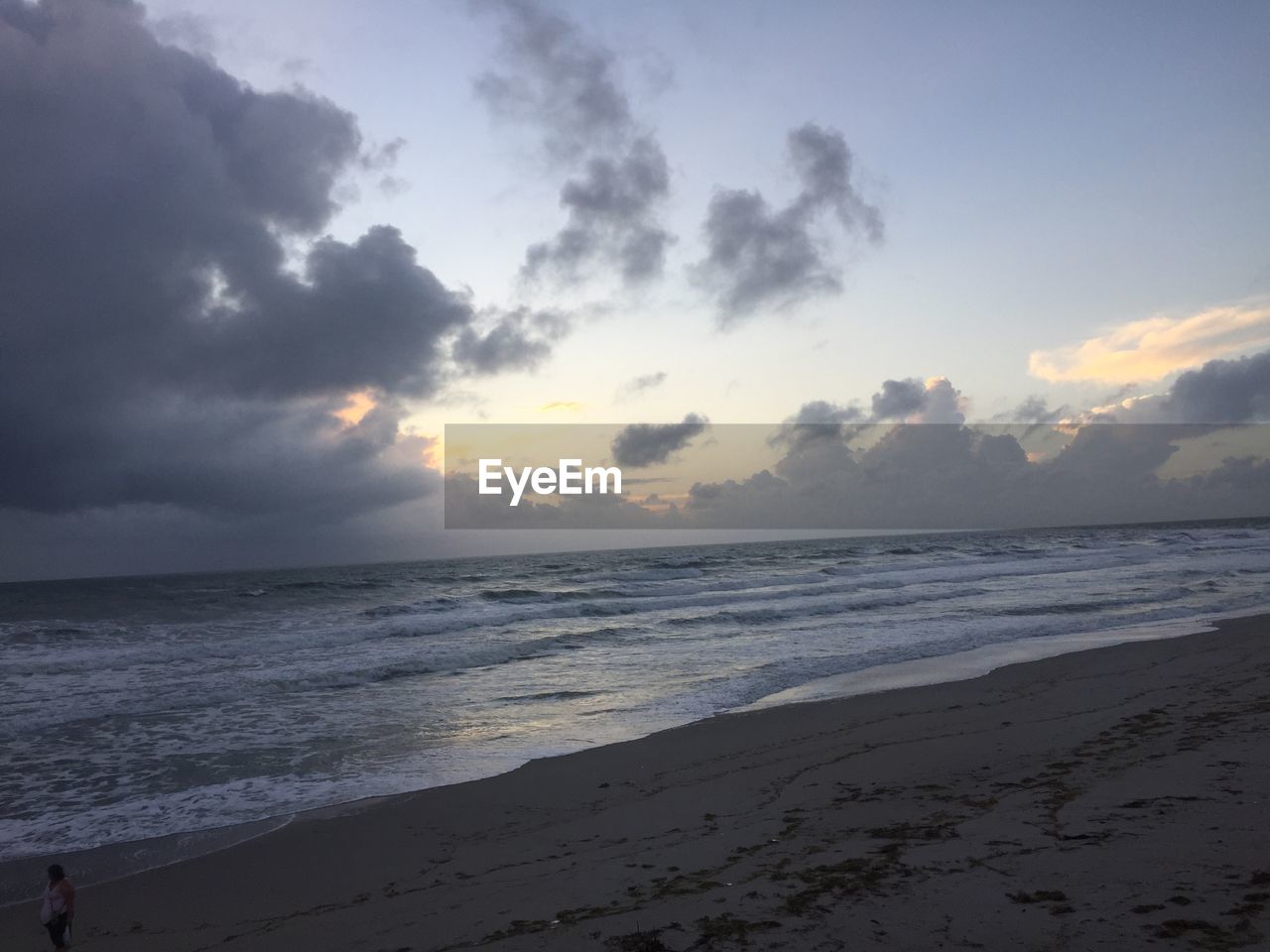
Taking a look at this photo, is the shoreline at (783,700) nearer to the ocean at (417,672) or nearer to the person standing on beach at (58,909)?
the ocean at (417,672)

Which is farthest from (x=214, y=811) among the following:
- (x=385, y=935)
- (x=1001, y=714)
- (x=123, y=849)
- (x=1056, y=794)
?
(x=1001, y=714)

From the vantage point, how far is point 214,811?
9734mm

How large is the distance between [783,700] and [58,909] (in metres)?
11.4

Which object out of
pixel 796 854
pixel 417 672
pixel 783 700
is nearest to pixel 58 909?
pixel 796 854

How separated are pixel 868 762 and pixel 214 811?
8519 mm

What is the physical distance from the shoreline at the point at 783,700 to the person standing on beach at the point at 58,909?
171 cm

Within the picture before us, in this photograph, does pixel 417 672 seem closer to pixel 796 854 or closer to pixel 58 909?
pixel 58 909

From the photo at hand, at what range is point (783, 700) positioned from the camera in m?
14.6

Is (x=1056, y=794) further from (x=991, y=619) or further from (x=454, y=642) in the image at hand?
(x=454, y=642)

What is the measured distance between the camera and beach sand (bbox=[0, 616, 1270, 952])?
5.18 m

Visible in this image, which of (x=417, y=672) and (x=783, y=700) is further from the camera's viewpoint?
(x=417, y=672)

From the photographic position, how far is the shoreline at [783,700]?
26.8 ft

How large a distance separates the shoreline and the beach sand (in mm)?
237

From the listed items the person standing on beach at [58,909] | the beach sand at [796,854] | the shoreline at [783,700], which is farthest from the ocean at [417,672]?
the person standing on beach at [58,909]
